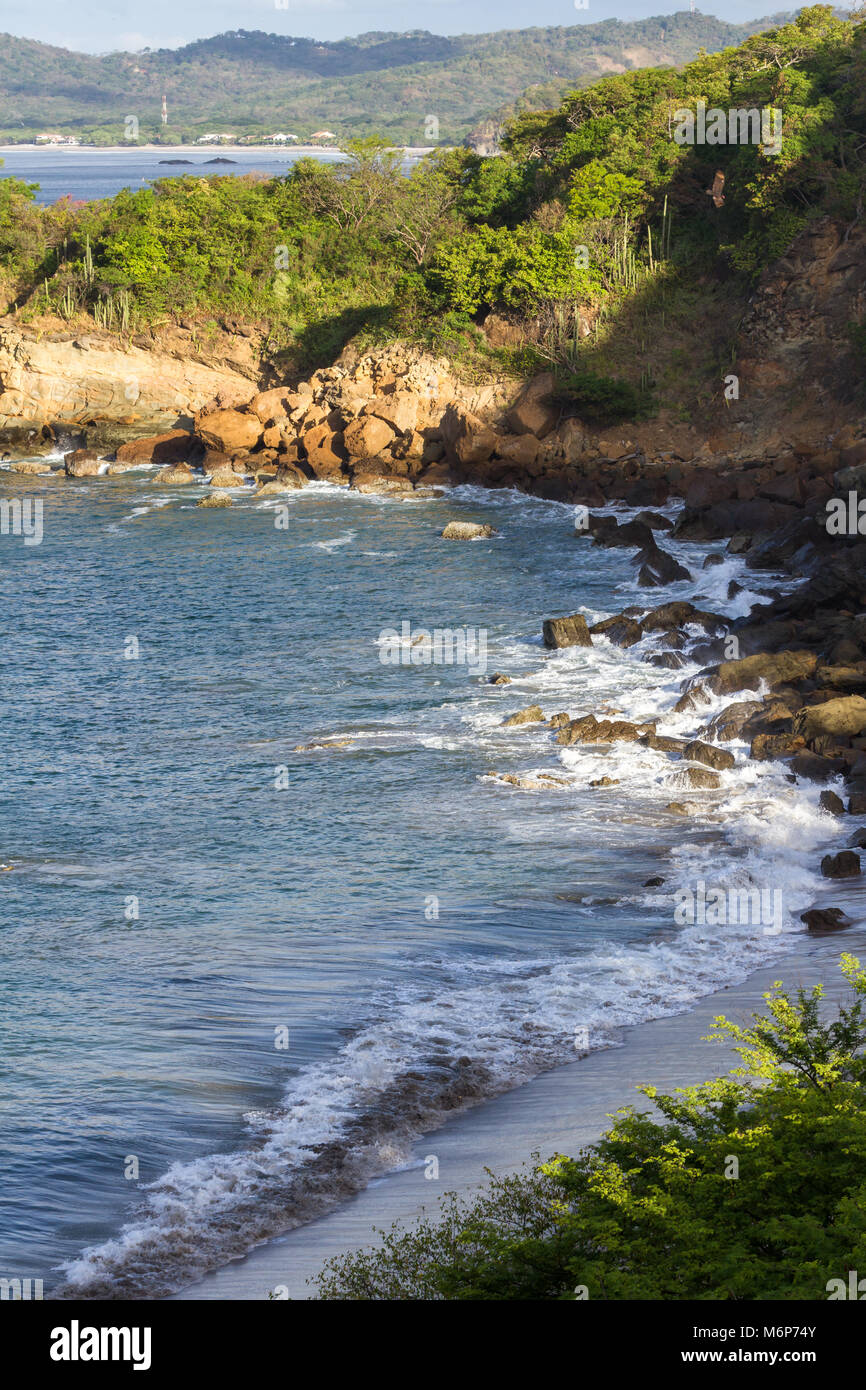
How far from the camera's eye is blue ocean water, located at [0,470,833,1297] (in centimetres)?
1520

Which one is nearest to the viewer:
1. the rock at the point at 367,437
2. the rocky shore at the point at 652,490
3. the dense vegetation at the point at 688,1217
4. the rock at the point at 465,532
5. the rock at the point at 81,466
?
the dense vegetation at the point at 688,1217

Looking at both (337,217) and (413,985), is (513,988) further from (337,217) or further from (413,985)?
(337,217)

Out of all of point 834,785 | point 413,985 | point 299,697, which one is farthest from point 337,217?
point 413,985

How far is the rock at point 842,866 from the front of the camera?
2136 cm

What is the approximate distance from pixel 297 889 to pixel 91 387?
46400mm

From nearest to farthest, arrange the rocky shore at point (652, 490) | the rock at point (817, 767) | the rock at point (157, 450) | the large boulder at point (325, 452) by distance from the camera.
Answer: the rock at point (817, 767), the rocky shore at point (652, 490), the large boulder at point (325, 452), the rock at point (157, 450)

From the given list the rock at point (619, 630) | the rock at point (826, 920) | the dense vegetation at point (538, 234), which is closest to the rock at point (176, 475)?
the dense vegetation at point (538, 234)

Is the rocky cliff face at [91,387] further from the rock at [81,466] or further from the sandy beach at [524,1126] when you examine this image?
the sandy beach at [524,1126]

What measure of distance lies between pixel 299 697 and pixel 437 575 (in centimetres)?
1112

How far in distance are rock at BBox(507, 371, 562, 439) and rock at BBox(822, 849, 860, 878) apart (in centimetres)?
3279

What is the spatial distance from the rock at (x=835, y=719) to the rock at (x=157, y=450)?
37506 millimetres

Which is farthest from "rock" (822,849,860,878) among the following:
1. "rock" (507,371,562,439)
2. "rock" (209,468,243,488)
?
"rock" (209,468,243,488)

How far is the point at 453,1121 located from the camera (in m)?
15.7

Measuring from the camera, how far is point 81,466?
55.9 metres
